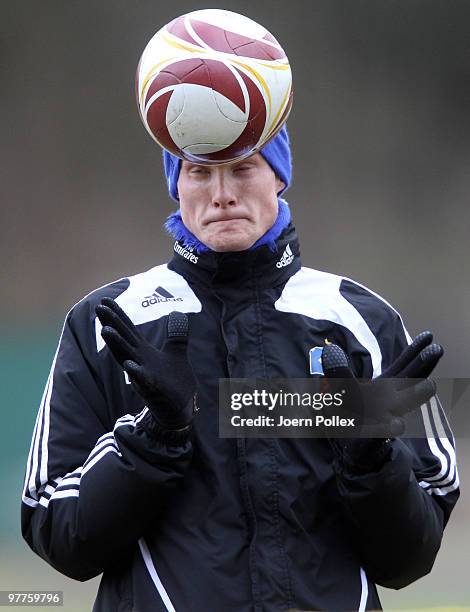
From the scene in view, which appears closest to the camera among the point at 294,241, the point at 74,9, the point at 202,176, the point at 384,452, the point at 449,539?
the point at 384,452

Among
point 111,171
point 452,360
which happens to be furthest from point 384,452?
point 111,171

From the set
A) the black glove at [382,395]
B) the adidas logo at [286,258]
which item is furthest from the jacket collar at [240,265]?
the black glove at [382,395]

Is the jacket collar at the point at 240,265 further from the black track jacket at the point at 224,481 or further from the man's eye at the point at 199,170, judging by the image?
the man's eye at the point at 199,170

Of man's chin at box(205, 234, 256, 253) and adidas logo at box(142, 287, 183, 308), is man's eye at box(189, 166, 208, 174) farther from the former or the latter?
adidas logo at box(142, 287, 183, 308)

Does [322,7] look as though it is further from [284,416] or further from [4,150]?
[284,416]

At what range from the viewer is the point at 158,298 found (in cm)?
190

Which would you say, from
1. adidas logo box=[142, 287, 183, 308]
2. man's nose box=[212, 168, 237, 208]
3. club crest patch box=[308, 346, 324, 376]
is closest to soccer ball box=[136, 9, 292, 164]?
man's nose box=[212, 168, 237, 208]

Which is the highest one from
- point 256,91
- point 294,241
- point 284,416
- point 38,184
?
point 256,91

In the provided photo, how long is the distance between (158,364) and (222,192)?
0.33 metres

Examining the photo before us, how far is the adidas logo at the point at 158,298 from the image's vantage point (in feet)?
6.22

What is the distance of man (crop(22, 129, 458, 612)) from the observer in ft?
5.54

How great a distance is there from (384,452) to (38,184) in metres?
4.94

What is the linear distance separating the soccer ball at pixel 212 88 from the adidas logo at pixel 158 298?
9.5 inches

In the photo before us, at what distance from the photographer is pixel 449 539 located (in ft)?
16.7
